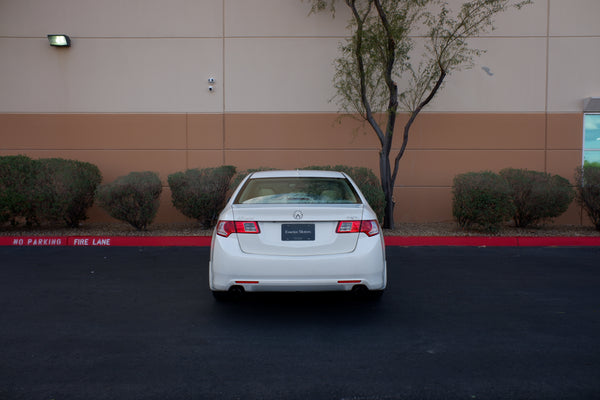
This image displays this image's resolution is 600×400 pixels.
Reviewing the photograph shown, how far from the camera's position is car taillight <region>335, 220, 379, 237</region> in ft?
15.5

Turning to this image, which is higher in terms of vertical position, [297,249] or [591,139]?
[591,139]

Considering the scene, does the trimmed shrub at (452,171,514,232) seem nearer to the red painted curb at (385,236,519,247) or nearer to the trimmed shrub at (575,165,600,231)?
the red painted curb at (385,236,519,247)

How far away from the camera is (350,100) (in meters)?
10.8

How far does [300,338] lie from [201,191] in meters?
6.49

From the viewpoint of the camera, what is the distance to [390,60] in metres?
10.0

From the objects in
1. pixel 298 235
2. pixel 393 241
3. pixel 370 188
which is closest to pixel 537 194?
pixel 393 241

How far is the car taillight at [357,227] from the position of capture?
15.5ft

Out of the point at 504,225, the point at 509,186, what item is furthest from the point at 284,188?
the point at 504,225

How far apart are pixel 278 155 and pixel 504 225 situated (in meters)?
5.68

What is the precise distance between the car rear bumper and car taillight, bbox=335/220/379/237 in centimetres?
10

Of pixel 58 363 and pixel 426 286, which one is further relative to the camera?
pixel 426 286

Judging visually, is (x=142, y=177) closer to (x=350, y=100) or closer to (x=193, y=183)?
(x=193, y=183)

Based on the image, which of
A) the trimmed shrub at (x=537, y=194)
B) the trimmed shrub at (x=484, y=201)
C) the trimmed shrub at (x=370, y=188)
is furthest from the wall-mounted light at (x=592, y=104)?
the trimmed shrub at (x=370, y=188)

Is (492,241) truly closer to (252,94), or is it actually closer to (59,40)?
(252,94)
